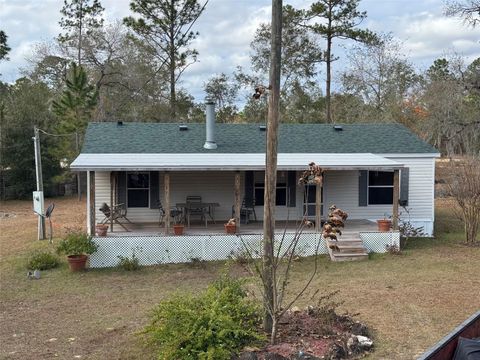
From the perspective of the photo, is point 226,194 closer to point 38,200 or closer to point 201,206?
point 201,206

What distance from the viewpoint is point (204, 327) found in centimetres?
584

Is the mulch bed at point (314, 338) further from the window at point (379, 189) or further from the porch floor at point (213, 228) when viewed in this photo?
the window at point (379, 189)

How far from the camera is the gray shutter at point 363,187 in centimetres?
1580

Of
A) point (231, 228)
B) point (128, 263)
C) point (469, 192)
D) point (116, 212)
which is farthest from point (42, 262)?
point (469, 192)

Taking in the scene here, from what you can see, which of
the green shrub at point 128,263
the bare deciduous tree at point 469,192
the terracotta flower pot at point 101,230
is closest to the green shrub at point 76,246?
the terracotta flower pot at point 101,230

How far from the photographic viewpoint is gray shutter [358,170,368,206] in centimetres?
1580

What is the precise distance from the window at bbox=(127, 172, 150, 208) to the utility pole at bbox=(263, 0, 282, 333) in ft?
30.2

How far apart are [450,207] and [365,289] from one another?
47.3 feet

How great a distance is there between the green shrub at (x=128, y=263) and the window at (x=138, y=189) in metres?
2.95

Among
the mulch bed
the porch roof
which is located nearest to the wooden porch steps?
the porch roof

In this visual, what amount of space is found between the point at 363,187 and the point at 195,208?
5.58 metres

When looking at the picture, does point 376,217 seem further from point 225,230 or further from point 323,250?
point 225,230

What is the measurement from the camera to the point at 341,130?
17641mm

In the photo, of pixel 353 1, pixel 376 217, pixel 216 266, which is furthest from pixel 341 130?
pixel 353 1
